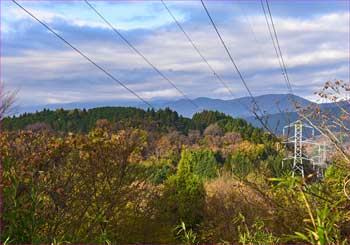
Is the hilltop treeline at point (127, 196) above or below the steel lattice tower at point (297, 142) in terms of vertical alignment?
below

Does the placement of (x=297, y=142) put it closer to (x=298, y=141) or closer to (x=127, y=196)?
(x=298, y=141)

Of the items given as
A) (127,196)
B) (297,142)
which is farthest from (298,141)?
(127,196)

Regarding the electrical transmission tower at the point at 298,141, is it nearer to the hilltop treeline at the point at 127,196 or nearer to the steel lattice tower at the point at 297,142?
the steel lattice tower at the point at 297,142

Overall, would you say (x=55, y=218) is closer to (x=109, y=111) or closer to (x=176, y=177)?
(x=176, y=177)

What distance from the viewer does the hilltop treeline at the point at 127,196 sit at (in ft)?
13.4

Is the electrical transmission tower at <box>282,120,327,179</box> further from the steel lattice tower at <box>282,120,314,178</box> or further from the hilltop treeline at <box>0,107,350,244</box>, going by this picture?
the hilltop treeline at <box>0,107,350,244</box>

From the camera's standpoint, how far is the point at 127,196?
49.9 feet

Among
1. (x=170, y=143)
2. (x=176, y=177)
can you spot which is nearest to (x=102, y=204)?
(x=176, y=177)

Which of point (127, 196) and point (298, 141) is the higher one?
point (298, 141)

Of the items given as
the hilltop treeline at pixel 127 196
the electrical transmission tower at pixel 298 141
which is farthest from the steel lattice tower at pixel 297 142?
the hilltop treeline at pixel 127 196

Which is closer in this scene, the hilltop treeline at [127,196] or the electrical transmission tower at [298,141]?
the hilltop treeline at [127,196]

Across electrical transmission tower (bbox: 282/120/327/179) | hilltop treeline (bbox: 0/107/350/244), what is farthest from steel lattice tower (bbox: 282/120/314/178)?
hilltop treeline (bbox: 0/107/350/244)

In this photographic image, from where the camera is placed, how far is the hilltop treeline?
4088mm

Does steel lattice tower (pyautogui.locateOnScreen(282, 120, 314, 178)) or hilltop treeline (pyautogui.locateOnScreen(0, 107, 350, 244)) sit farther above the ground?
steel lattice tower (pyautogui.locateOnScreen(282, 120, 314, 178))
